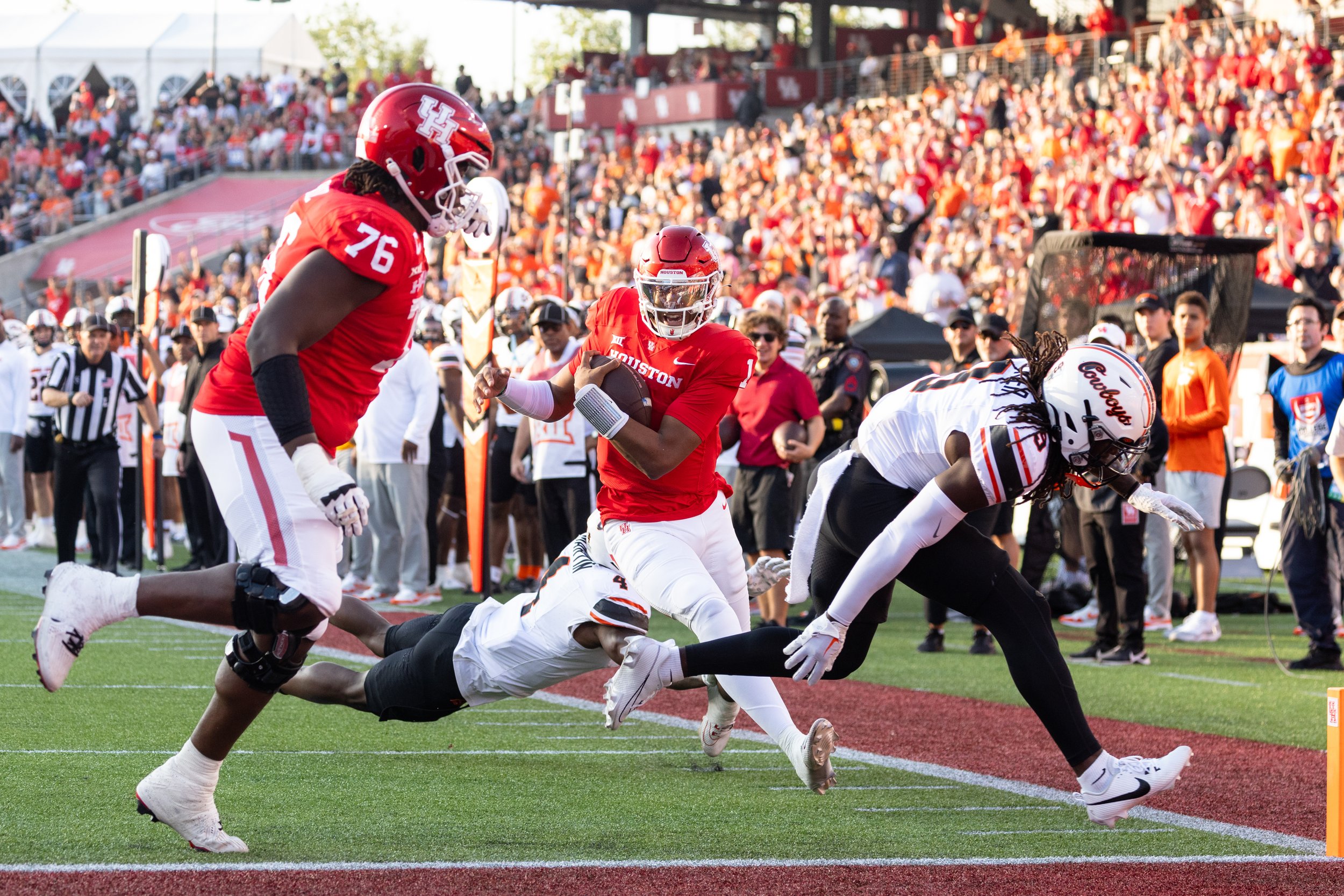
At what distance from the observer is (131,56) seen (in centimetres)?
4072

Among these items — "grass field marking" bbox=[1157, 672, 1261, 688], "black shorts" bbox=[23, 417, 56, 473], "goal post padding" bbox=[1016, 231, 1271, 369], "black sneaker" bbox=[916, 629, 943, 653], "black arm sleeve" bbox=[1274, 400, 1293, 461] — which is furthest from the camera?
"black shorts" bbox=[23, 417, 56, 473]

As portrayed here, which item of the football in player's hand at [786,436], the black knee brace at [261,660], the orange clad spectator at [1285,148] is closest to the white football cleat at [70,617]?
the black knee brace at [261,660]

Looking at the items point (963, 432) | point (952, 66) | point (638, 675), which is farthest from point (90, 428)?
point (952, 66)

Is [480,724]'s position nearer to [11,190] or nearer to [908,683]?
[908,683]

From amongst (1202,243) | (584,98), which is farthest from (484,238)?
(584,98)

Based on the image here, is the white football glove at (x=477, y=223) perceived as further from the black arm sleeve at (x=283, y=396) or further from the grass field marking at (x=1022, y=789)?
the grass field marking at (x=1022, y=789)

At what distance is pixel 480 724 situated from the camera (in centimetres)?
670

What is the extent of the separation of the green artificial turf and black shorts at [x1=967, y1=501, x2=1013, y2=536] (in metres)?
1.00

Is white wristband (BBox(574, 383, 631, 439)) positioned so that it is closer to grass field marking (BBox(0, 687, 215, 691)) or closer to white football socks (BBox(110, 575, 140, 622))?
white football socks (BBox(110, 575, 140, 622))

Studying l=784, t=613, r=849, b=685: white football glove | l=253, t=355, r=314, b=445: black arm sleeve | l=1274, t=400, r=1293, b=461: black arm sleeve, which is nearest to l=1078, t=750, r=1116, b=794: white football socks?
l=784, t=613, r=849, b=685: white football glove

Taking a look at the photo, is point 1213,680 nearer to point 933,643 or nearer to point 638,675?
point 933,643

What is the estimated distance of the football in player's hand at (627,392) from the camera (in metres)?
5.29

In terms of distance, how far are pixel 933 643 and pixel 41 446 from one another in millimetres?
9224

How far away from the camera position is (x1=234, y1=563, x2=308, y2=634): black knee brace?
4242 mm
